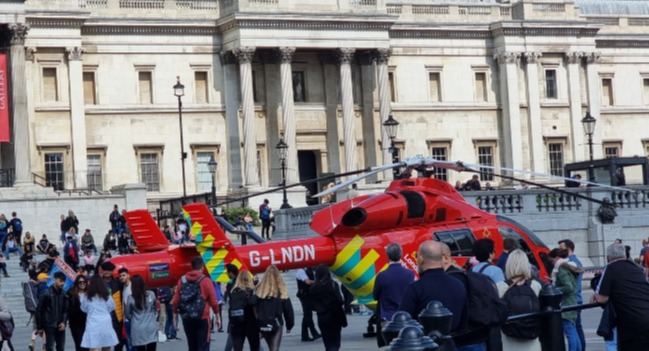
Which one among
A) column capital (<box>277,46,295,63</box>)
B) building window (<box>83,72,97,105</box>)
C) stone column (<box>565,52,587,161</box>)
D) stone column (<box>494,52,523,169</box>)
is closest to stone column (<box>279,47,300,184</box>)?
column capital (<box>277,46,295,63</box>)

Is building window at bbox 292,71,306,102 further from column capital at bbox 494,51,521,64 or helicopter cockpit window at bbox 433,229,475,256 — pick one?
helicopter cockpit window at bbox 433,229,475,256

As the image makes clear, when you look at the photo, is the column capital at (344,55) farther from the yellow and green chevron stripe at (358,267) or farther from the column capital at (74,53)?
the yellow and green chevron stripe at (358,267)

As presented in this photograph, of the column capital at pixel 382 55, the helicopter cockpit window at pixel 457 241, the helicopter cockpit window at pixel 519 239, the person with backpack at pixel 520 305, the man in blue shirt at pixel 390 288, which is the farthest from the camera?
the column capital at pixel 382 55

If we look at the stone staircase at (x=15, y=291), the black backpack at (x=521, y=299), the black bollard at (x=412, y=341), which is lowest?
the stone staircase at (x=15, y=291)

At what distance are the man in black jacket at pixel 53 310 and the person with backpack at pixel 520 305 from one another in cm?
995

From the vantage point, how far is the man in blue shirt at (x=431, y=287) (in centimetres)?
1288

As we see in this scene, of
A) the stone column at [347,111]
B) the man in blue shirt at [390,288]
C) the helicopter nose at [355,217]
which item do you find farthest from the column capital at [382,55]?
the man in blue shirt at [390,288]

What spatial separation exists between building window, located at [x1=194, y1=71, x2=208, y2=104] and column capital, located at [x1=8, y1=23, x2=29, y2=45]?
9.24m

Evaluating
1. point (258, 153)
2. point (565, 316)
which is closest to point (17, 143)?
point (258, 153)

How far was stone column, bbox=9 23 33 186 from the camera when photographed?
55750mm

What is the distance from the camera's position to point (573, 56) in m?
70.2

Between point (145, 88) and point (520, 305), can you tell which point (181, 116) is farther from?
point (520, 305)

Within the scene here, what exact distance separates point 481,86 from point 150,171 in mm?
16513

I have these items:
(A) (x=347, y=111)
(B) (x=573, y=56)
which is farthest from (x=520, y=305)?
(B) (x=573, y=56)
